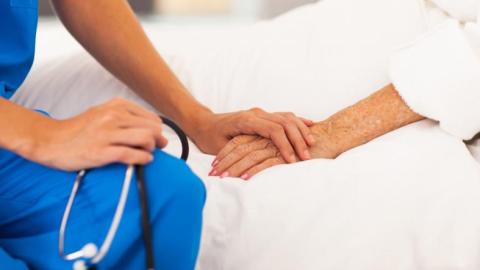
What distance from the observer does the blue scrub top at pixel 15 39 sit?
0.91 metres

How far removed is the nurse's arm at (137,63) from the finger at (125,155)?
0.43 meters

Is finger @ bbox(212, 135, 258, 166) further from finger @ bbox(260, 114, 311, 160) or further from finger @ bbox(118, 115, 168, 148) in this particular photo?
finger @ bbox(118, 115, 168, 148)

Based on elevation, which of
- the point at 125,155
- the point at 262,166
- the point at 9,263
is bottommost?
the point at 262,166

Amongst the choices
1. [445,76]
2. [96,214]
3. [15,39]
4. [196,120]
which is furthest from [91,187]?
[445,76]

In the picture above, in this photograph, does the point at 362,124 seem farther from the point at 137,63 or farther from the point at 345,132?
the point at 137,63

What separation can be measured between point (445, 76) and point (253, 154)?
0.33 meters

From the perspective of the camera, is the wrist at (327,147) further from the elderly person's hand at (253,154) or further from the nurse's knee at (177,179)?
the nurse's knee at (177,179)

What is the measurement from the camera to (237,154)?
3.44ft

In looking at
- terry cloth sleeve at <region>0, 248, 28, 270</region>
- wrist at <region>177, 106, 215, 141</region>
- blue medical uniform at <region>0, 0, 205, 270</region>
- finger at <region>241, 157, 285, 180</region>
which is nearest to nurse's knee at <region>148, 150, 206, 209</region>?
blue medical uniform at <region>0, 0, 205, 270</region>

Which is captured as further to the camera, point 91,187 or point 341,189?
point 341,189

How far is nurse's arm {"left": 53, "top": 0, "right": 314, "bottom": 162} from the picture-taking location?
1.13 metres

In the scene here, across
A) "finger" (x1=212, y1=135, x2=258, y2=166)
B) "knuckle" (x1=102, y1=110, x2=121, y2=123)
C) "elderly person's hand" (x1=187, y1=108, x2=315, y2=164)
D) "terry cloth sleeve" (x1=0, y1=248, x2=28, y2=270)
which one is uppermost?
"knuckle" (x1=102, y1=110, x2=121, y2=123)

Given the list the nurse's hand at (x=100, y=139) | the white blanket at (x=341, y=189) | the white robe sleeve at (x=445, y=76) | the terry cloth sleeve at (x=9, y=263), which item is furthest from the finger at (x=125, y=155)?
the white robe sleeve at (x=445, y=76)

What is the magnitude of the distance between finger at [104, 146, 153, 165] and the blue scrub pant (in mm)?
17
